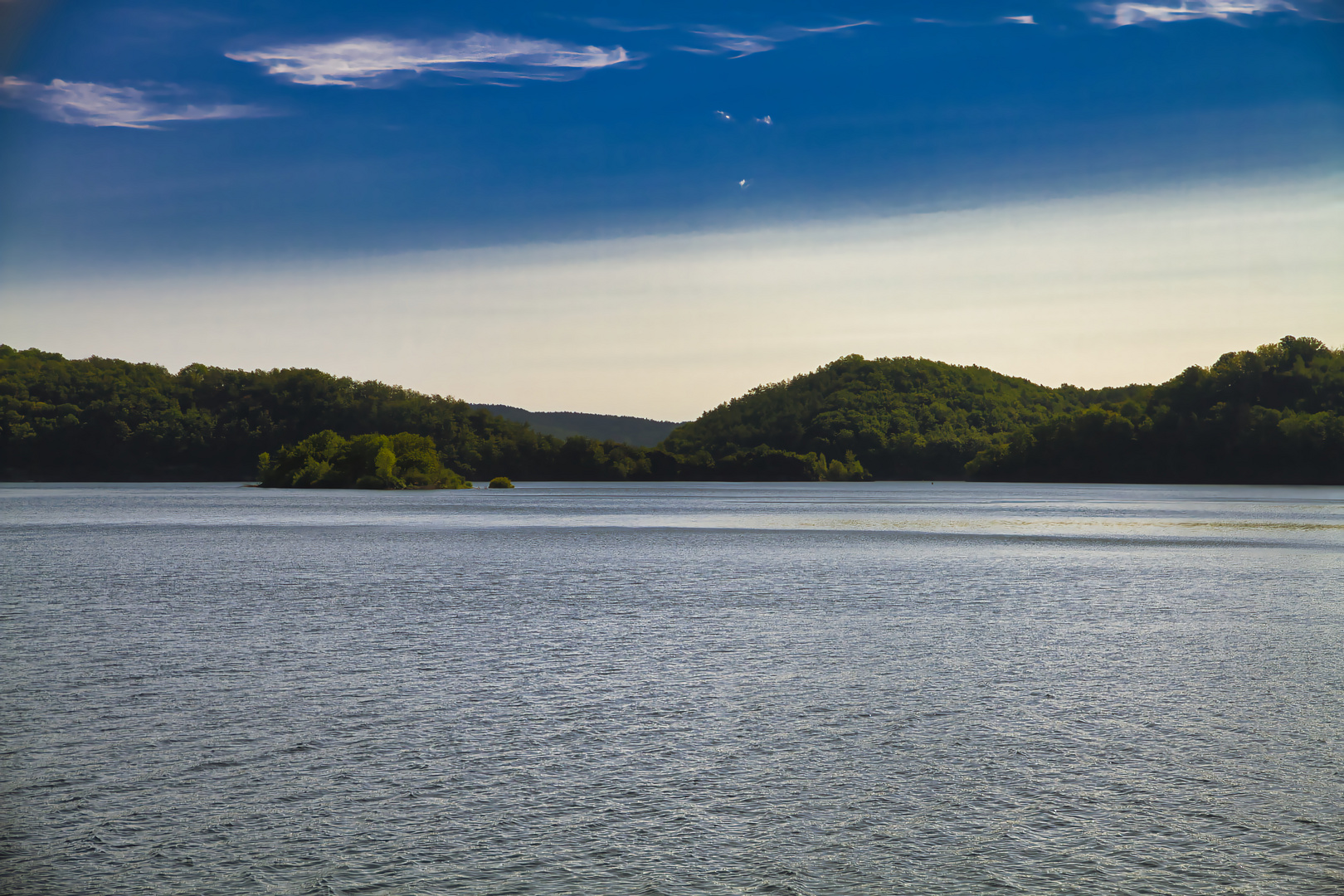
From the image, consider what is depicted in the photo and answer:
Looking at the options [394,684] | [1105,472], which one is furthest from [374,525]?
[1105,472]

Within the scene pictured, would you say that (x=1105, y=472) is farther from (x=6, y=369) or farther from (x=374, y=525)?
(x=6, y=369)

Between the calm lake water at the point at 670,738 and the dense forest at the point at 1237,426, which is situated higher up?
the dense forest at the point at 1237,426

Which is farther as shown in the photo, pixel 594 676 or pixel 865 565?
pixel 865 565

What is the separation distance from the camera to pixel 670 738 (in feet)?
33.7

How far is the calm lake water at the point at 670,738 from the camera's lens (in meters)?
6.96

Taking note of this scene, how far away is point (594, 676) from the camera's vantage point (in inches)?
532

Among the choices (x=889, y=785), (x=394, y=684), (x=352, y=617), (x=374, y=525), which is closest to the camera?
(x=889, y=785)

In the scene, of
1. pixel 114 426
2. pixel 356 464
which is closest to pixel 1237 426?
pixel 356 464

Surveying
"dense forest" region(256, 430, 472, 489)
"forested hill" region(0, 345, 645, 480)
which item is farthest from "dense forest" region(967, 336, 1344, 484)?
"forested hill" region(0, 345, 645, 480)

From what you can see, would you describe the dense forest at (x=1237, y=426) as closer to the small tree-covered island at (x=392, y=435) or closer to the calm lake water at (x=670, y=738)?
the small tree-covered island at (x=392, y=435)

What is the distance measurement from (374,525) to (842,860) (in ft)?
169

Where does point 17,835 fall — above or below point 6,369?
below

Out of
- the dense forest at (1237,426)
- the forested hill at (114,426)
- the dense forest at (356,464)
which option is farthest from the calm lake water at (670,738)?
the forested hill at (114,426)

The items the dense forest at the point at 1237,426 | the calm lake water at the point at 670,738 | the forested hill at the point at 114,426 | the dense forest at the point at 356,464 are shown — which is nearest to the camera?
the calm lake water at the point at 670,738
